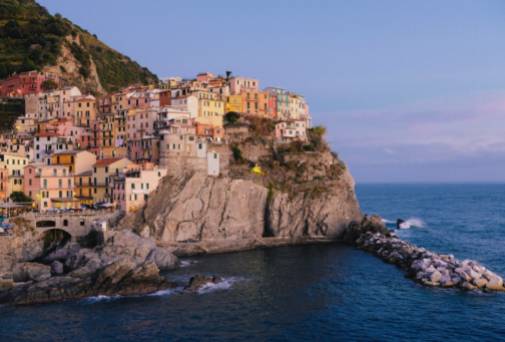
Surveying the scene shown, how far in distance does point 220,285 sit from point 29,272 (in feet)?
58.7

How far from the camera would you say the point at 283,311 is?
42.8 metres

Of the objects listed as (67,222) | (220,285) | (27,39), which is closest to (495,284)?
(220,285)

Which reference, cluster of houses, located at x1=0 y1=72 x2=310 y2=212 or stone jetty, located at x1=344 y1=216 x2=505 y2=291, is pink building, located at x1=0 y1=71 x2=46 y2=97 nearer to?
cluster of houses, located at x1=0 y1=72 x2=310 y2=212

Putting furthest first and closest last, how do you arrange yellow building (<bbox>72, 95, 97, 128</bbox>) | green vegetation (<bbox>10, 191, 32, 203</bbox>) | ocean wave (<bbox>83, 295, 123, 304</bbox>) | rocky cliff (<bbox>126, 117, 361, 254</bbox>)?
yellow building (<bbox>72, 95, 97, 128</bbox>)
green vegetation (<bbox>10, 191, 32, 203</bbox>)
rocky cliff (<bbox>126, 117, 361, 254</bbox>)
ocean wave (<bbox>83, 295, 123, 304</bbox>)

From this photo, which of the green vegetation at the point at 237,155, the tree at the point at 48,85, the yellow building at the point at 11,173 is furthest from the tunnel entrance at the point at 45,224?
the tree at the point at 48,85

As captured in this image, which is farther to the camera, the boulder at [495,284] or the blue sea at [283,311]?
the boulder at [495,284]

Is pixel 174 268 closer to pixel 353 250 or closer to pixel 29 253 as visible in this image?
pixel 29 253

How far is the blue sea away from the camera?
1484 inches

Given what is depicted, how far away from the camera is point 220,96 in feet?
294

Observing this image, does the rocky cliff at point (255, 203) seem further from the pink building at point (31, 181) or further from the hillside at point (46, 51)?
the hillside at point (46, 51)

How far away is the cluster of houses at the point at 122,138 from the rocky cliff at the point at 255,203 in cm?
278

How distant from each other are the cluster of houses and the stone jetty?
24.3 meters

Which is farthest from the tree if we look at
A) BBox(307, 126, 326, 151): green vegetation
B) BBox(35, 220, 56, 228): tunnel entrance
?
BBox(307, 126, 326, 151): green vegetation

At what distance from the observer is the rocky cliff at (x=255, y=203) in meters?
68.1
